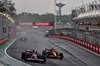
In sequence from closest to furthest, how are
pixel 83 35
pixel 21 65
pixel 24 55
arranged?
pixel 21 65 < pixel 24 55 < pixel 83 35

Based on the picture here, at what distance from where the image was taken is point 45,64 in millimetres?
20594

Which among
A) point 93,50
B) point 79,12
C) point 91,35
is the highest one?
point 79,12

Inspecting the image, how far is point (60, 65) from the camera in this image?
2017cm

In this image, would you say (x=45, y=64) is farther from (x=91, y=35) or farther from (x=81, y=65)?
(x=91, y=35)

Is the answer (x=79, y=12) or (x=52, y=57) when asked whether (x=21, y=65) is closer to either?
(x=52, y=57)

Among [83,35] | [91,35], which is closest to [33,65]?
[91,35]

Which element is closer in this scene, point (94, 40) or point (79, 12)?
point (94, 40)

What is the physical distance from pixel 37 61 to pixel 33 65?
5.63ft

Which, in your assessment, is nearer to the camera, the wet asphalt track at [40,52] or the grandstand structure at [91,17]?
the wet asphalt track at [40,52]

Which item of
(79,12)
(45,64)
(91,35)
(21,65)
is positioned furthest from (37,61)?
(79,12)

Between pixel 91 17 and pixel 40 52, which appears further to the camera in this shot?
pixel 91 17

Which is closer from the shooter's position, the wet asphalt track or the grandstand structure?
the wet asphalt track

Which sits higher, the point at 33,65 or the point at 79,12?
the point at 79,12

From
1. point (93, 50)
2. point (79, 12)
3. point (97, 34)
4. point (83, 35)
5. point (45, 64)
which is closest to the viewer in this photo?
point (45, 64)
